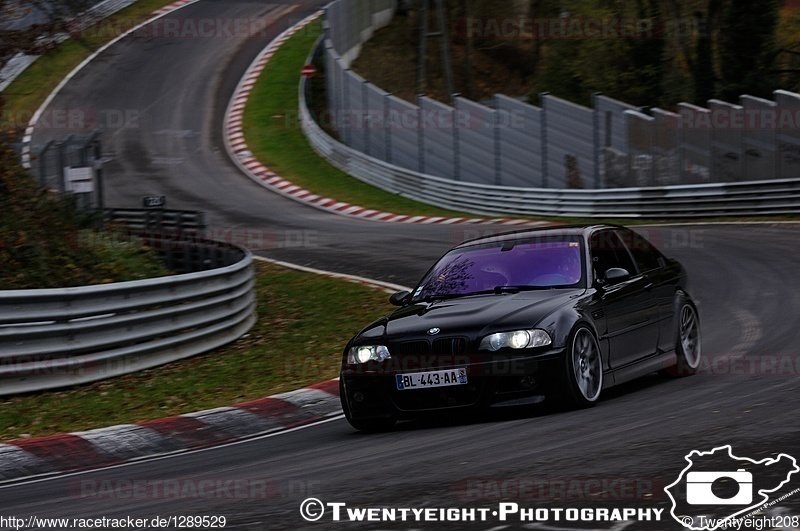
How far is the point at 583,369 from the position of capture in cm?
837

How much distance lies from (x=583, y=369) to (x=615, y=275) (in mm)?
914

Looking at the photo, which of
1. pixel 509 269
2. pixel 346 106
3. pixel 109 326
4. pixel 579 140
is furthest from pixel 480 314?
pixel 346 106

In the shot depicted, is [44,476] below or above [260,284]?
above

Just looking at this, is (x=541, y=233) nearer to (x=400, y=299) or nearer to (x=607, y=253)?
(x=607, y=253)

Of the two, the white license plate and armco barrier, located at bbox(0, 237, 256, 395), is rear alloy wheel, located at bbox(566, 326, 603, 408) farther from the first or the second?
armco barrier, located at bbox(0, 237, 256, 395)

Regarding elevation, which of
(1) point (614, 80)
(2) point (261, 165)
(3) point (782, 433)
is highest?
(3) point (782, 433)

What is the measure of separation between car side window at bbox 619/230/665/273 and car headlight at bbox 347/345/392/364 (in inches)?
105

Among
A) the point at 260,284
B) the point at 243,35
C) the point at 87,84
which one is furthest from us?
the point at 243,35

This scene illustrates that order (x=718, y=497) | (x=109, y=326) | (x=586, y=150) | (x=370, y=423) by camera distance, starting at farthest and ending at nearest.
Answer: (x=586, y=150) → (x=109, y=326) → (x=370, y=423) → (x=718, y=497)

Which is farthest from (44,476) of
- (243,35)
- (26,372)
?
(243,35)

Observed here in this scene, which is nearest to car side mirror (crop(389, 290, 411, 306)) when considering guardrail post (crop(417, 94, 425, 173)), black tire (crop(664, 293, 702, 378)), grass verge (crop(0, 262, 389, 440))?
grass verge (crop(0, 262, 389, 440))

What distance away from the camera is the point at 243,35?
53094mm

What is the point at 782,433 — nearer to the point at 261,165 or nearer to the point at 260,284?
the point at 260,284

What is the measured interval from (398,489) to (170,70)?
45.0 m
